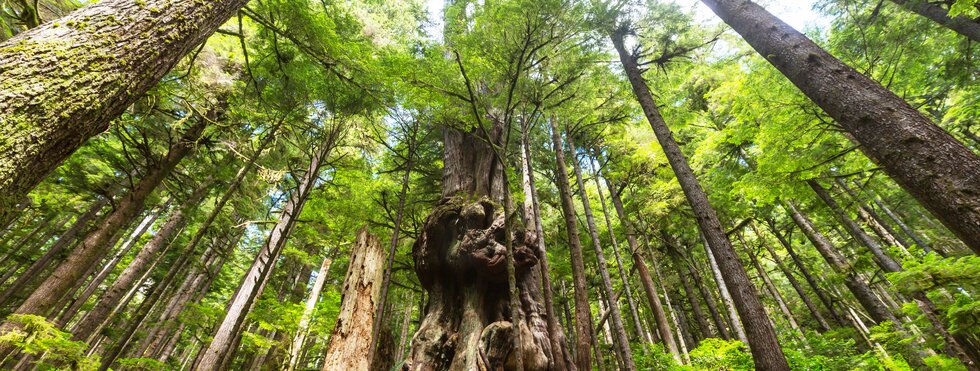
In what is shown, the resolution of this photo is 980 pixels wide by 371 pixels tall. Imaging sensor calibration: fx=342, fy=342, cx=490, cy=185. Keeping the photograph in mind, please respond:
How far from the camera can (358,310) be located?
624 cm

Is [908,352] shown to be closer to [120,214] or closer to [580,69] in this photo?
[580,69]

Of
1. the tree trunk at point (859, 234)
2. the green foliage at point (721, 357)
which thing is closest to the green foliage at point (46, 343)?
the green foliage at point (721, 357)

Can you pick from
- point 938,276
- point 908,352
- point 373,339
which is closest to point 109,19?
point 373,339

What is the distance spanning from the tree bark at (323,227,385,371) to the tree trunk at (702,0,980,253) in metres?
7.18

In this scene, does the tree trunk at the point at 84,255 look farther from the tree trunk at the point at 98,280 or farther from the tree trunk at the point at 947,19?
the tree trunk at the point at 947,19

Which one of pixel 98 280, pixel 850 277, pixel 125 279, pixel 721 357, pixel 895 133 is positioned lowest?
pixel 721 357

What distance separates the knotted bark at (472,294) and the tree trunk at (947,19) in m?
8.86

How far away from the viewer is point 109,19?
224 centimetres

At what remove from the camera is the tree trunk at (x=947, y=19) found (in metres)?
6.58

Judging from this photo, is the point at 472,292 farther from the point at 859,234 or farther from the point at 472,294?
the point at 859,234

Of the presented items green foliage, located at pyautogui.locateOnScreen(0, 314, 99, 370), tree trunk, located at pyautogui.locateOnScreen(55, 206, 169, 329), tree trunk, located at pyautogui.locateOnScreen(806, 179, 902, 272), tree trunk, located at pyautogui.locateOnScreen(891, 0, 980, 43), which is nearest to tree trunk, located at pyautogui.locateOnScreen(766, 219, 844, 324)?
tree trunk, located at pyautogui.locateOnScreen(806, 179, 902, 272)

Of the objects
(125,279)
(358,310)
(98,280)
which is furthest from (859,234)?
(98,280)

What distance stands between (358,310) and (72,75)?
5192 mm

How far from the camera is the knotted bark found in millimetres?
5496
